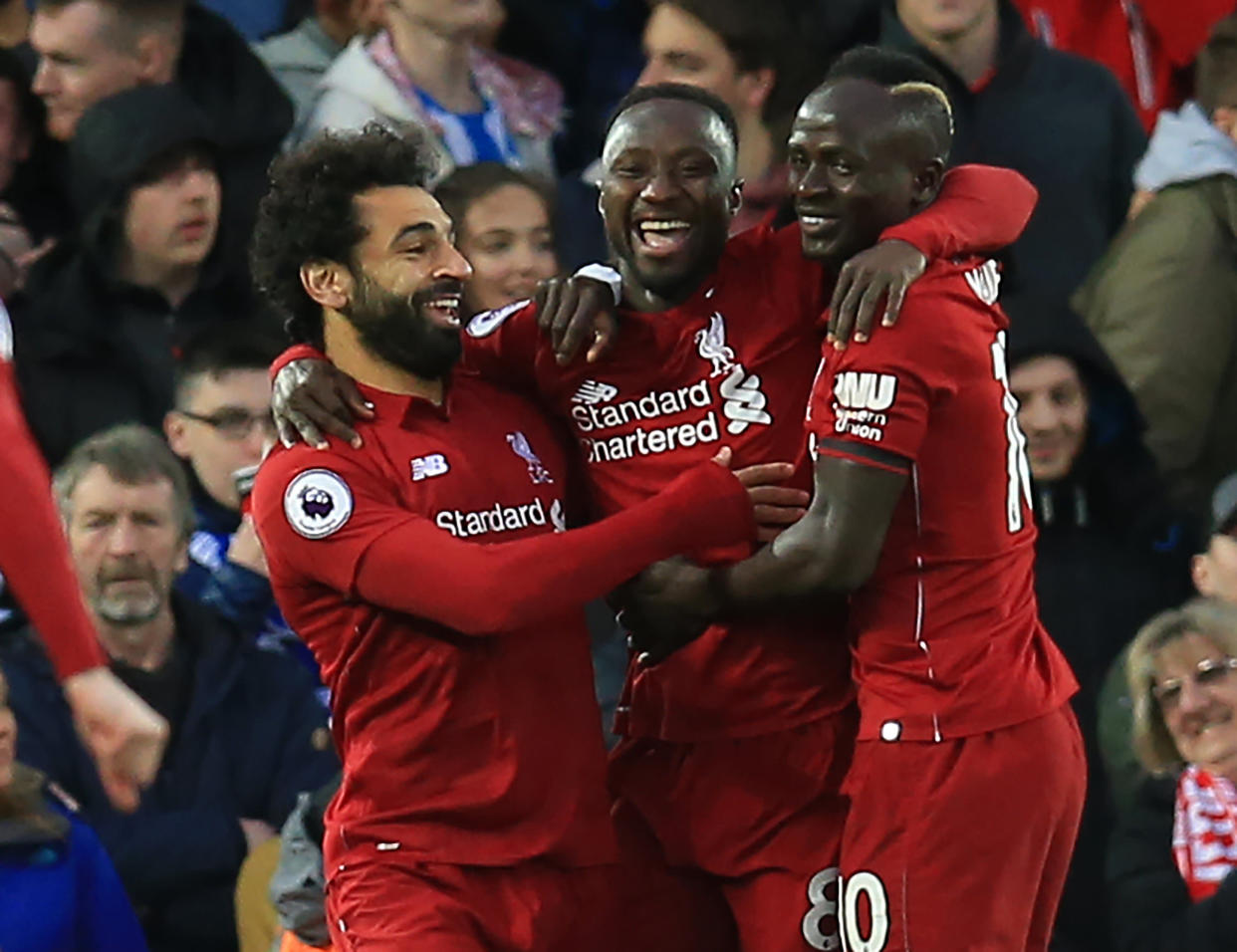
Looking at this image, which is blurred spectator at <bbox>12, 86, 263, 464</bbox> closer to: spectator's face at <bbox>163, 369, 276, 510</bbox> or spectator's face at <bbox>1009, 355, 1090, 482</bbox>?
spectator's face at <bbox>163, 369, 276, 510</bbox>

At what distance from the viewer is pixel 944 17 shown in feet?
23.2

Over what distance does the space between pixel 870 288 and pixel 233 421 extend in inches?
103

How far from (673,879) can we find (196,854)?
1.47 m

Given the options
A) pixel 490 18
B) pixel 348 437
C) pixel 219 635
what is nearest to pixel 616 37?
pixel 490 18

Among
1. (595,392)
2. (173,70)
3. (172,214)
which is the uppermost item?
(173,70)

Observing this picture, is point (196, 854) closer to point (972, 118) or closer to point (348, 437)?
point (348, 437)

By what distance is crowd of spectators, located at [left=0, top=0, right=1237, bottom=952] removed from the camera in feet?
19.9

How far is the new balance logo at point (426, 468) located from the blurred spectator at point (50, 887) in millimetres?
1346

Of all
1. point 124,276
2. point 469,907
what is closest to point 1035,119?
point 124,276

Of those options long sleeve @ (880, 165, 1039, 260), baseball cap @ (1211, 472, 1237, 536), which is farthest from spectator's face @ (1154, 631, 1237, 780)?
long sleeve @ (880, 165, 1039, 260)

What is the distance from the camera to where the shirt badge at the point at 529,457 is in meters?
4.75

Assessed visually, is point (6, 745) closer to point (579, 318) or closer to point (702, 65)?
point (579, 318)

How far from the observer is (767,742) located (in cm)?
473

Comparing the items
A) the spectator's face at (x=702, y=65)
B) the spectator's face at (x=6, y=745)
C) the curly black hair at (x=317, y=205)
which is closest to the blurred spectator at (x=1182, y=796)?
the spectator's face at (x=702, y=65)
